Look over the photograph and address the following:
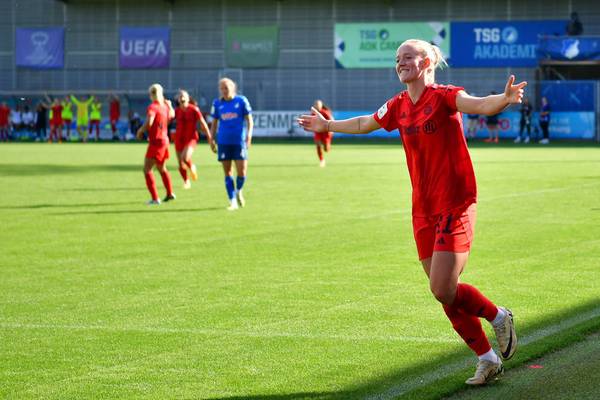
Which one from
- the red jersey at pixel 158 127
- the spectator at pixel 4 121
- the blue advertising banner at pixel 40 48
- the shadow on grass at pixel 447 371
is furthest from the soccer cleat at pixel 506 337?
the blue advertising banner at pixel 40 48

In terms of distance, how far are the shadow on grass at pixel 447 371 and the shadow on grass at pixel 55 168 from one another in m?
21.9

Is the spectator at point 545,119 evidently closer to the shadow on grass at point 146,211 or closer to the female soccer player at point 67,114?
the female soccer player at point 67,114

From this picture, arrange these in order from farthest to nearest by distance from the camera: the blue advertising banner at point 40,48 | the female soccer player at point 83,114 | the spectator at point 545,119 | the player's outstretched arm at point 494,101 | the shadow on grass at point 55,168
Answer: the blue advertising banner at point 40,48
the female soccer player at point 83,114
the spectator at point 545,119
the shadow on grass at point 55,168
the player's outstretched arm at point 494,101

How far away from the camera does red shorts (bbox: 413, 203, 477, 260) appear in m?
6.72

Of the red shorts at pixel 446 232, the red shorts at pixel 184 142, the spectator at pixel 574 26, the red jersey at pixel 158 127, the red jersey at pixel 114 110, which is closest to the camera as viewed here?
the red shorts at pixel 446 232

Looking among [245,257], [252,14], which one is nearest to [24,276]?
[245,257]

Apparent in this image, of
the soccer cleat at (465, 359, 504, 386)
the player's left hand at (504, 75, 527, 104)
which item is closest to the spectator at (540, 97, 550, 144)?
the soccer cleat at (465, 359, 504, 386)

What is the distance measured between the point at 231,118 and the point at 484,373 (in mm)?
13666

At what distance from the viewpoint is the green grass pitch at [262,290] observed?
7.21 m

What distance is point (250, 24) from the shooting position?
5781cm

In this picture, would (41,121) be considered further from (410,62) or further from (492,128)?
(410,62)

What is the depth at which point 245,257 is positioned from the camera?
13164mm

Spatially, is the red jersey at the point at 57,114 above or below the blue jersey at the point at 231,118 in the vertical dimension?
above

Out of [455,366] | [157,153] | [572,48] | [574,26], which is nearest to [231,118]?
[157,153]
